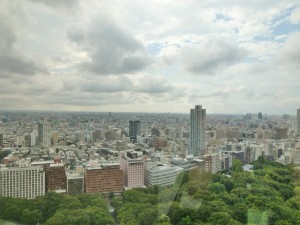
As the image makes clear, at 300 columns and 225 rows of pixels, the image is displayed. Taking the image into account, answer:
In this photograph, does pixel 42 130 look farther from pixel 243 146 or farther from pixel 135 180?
pixel 243 146

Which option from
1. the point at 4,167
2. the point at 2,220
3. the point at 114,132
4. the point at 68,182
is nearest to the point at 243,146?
the point at 114,132

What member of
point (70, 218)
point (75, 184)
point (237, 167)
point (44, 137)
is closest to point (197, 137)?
point (237, 167)

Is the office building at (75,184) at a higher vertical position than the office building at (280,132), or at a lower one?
lower

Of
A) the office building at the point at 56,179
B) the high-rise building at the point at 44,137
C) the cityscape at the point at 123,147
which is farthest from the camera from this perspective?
the high-rise building at the point at 44,137

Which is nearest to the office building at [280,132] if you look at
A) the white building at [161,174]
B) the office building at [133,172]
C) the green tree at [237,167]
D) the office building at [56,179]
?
the green tree at [237,167]

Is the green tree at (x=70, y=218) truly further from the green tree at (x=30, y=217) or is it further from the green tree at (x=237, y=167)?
the green tree at (x=237, y=167)

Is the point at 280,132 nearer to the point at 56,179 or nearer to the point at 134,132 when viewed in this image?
the point at 134,132
